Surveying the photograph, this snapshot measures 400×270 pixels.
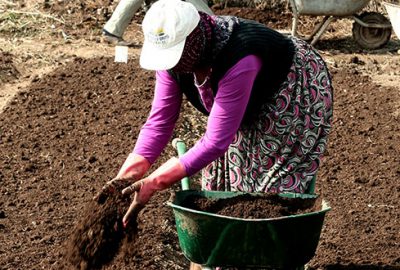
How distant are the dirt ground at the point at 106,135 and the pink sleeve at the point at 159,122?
0.40 meters

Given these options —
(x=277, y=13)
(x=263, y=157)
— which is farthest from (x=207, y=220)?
A: (x=277, y=13)

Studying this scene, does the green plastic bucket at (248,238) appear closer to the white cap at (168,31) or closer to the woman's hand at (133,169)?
the woman's hand at (133,169)

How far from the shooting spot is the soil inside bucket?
352cm

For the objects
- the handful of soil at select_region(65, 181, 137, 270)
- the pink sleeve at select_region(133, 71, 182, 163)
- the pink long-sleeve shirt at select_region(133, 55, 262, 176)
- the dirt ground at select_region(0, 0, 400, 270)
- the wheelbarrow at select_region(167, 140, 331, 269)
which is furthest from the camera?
the dirt ground at select_region(0, 0, 400, 270)

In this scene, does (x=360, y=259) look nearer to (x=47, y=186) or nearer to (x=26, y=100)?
(x=47, y=186)

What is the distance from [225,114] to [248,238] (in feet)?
1.52

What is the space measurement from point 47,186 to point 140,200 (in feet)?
7.78

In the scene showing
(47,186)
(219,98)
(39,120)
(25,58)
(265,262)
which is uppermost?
(219,98)

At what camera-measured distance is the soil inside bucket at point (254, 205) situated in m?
3.52

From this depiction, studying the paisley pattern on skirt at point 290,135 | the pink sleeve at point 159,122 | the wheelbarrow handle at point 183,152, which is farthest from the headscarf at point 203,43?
the wheelbarrow handle at point 183,152

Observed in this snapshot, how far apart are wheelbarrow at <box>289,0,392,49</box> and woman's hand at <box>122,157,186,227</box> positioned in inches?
225

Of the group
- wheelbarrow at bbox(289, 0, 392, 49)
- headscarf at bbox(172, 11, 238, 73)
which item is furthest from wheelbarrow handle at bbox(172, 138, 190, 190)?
wheelbarrow at bbox(289, 0, 392, 49)

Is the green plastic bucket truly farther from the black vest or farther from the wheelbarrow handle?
the black vest

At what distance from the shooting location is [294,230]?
334cm
